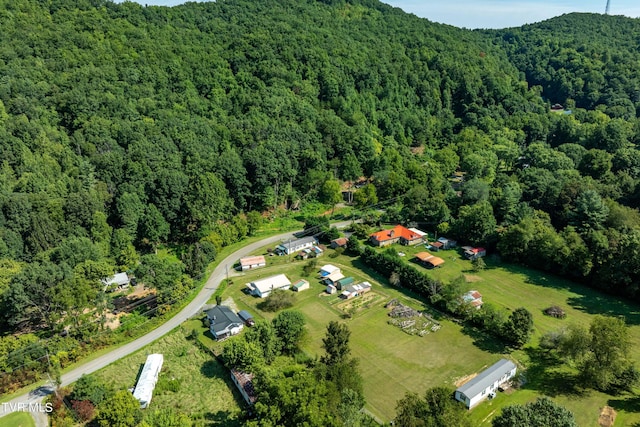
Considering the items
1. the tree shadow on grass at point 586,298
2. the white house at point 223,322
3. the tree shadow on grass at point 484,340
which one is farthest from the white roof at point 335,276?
the tree shadow on grass at point 586,298

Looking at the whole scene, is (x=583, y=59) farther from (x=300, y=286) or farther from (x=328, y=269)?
(x=300, y=286)

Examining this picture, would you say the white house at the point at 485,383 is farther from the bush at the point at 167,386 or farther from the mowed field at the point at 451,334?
the bush at the point at 167,386

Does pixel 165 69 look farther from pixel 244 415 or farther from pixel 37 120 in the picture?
pixel 244 415

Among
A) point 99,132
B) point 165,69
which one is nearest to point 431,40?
point 165,69

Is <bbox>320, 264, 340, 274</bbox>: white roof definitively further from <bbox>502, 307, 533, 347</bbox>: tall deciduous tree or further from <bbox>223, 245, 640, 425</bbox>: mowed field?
<bbox>502, 307, 533, 347</bbox>: tall deciduous tree

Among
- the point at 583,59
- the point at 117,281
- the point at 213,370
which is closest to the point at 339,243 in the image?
the point at 213,370

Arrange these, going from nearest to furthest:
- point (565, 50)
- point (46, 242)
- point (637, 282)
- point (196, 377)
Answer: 1. point (196, 377)
2. point (637, 282)
3. point (46, 242)
4. point (565, 50)

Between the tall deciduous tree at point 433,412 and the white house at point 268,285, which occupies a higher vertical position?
the tall deciduous tree at point 433,412
